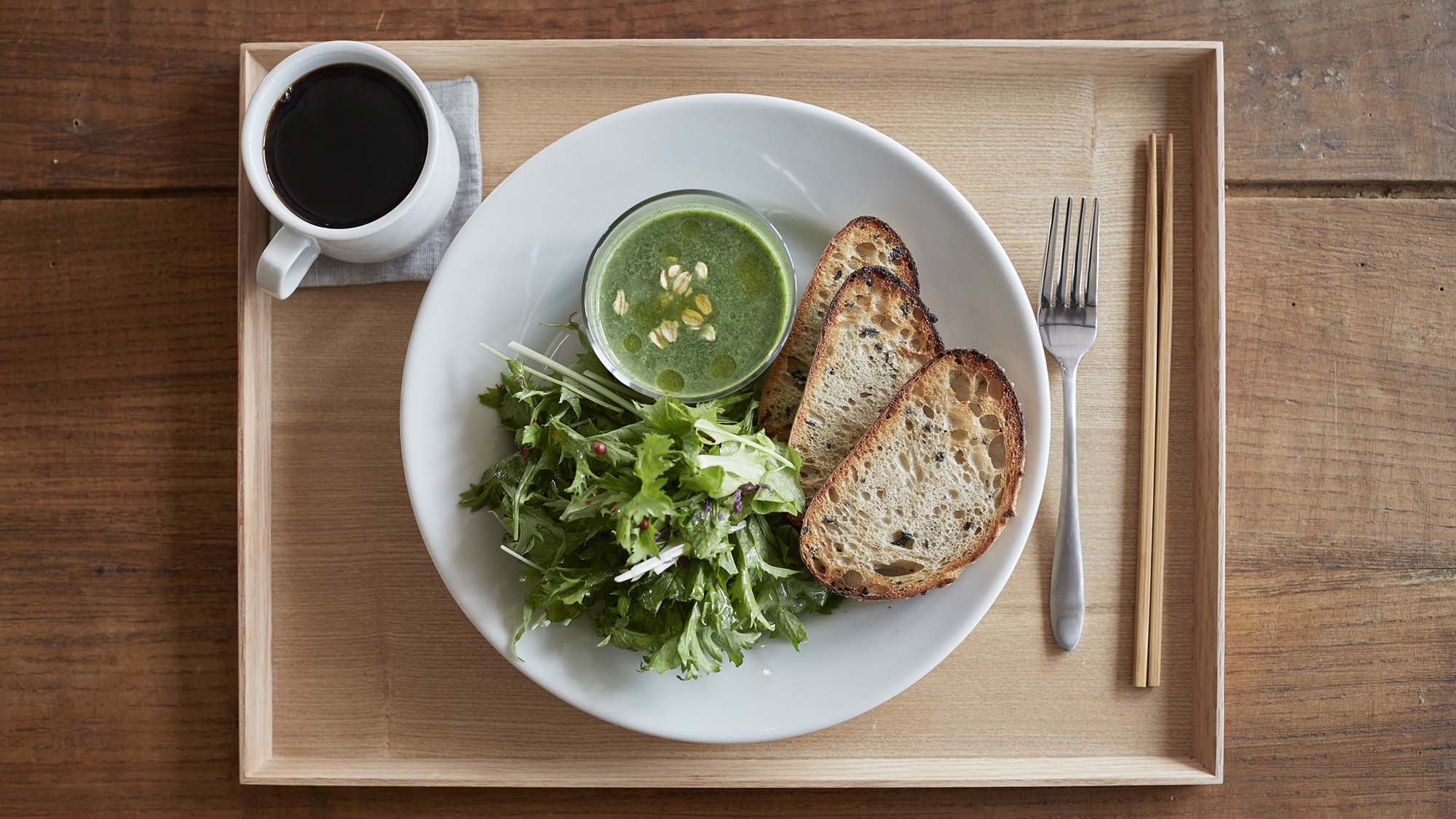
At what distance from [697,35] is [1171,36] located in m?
1.04

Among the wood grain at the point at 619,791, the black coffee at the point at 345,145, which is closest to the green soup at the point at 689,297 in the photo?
the black coffee at the point at 345,145

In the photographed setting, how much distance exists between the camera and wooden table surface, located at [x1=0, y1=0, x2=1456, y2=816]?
1989 millimetres

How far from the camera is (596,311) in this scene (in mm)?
1780

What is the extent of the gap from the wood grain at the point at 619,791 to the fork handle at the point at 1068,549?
1.28 feet

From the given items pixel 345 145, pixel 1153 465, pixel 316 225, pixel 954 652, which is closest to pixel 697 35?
pixel 345 145

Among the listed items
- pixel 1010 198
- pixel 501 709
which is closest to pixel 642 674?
pixel 501 709

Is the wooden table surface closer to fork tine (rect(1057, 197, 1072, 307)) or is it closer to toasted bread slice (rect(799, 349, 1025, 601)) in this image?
fork tine (rect(1057, 197, 1072, 307))

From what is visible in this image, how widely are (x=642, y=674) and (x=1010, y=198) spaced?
1.24 metres

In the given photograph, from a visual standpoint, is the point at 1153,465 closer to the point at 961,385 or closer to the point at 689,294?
the point at 961,385

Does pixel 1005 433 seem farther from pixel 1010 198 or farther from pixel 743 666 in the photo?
pixel 743 666

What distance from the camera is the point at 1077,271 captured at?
6.14 ft

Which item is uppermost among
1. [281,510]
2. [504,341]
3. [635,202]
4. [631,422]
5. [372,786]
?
[635,202]

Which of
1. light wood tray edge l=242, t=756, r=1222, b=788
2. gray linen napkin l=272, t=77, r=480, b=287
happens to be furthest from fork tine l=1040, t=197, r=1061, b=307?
gray linen napkin l=272, t=77, r=480, b=287

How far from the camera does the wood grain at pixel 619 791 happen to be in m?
1.99
